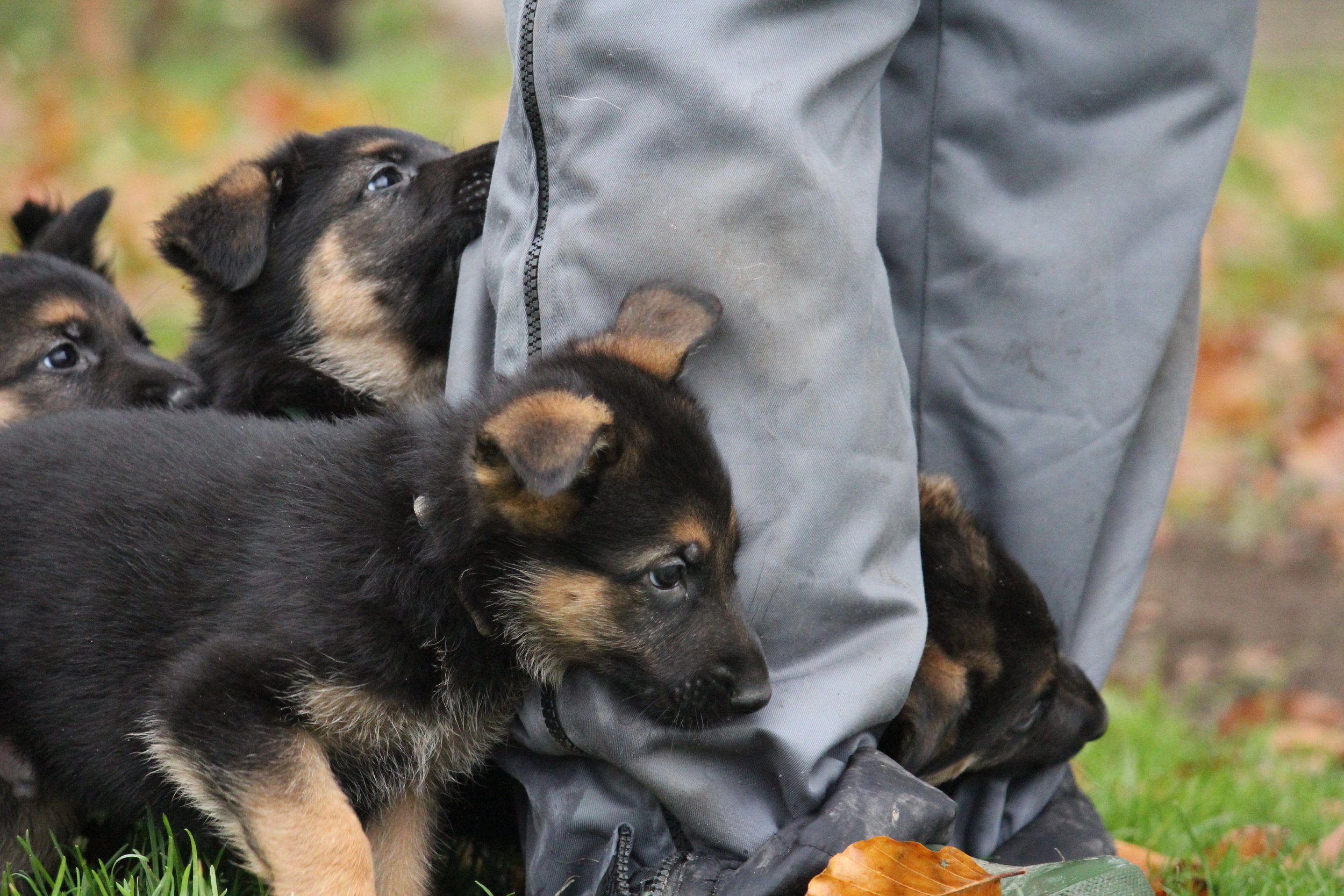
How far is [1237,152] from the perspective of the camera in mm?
11531

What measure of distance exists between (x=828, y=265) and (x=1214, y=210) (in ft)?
30.1

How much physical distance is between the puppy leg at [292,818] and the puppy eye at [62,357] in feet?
5.70

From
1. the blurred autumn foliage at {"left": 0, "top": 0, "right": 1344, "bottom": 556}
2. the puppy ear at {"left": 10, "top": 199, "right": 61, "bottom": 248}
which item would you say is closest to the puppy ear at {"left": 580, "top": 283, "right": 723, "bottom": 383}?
the puppy ear at {"left": 10, "top": 199, "right": 61, "bottom": 248}

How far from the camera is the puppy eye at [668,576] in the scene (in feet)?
8.86

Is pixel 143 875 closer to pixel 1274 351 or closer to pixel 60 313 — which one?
pixel 60 313

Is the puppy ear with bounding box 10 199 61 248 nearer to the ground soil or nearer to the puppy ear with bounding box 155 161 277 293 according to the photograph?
the puppy ear with bounding box 155 161 277 293

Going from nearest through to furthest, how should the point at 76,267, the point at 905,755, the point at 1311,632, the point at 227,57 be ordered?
1. the point at 905,755
2. the point at 76,267
3. the point at 1311,632
4. the point at 227,57

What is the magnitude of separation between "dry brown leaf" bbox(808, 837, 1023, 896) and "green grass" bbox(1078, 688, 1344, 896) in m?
0.84

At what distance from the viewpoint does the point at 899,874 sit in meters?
2.47

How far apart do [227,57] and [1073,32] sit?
12439mm

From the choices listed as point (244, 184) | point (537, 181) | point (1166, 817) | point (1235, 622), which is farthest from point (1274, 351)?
point (537, 181)

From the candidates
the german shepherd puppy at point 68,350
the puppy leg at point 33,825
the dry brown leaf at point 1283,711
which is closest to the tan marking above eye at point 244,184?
the german shepherd puppy at point 68,350

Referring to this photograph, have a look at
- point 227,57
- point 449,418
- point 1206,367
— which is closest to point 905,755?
point 449,418

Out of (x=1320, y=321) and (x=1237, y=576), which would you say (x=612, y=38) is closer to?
(x=1237, y=576)
